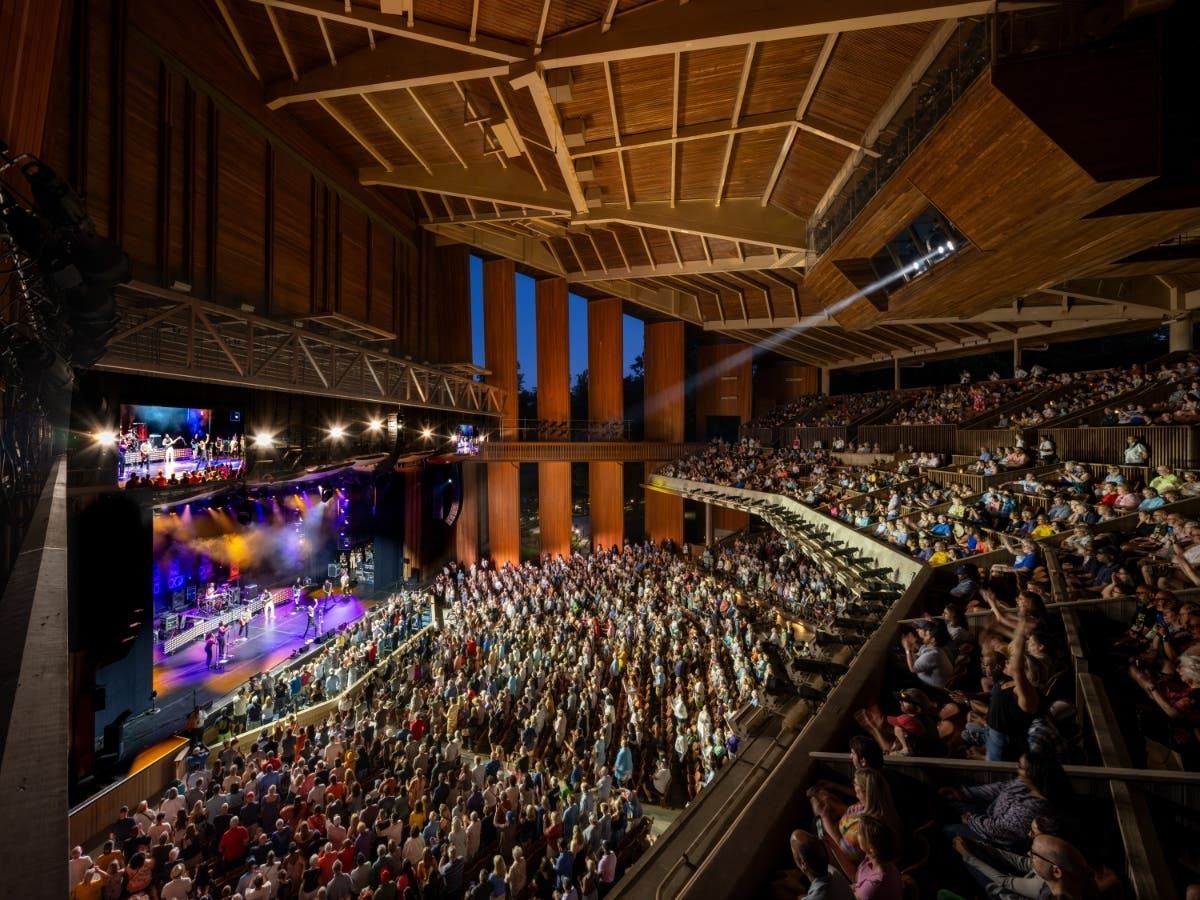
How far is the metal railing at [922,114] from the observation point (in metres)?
5.20

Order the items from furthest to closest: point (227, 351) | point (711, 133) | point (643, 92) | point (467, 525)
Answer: point (467, 525)
point (711, 133)
point (643, 92)
point (227, 351)

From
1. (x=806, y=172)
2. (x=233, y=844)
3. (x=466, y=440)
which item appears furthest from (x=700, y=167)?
(x=233, y=844)

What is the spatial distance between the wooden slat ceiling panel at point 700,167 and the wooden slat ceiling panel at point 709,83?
2.55ft

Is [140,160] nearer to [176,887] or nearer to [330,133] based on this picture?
[330,133]

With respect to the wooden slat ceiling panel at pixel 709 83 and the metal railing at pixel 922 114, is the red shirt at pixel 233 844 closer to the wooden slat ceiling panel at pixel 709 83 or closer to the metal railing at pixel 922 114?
the metal railing at pixel 922 114

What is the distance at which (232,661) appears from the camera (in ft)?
34.7

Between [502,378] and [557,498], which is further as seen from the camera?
[557,498]

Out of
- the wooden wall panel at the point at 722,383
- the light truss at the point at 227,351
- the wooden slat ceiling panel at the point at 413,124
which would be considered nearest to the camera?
the light truss at the point at 227,351

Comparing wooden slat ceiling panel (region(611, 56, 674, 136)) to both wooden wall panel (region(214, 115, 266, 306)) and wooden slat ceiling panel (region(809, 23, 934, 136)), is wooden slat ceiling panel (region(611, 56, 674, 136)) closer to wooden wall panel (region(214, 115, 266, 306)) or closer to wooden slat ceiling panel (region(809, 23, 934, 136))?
wooden slat ceiling panel (region(809, 23, 934, 136))

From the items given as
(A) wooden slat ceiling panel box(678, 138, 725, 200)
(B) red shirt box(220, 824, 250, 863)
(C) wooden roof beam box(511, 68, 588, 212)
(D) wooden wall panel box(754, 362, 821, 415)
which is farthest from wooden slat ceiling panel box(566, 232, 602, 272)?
(B) red shirt box(220, 824, 250, 863)

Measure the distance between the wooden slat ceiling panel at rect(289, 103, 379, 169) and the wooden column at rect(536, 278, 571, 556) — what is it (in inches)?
301

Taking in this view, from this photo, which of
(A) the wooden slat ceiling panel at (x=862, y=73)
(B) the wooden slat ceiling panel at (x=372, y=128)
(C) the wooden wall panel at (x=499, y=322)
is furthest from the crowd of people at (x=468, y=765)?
(B) the wooden slat ceiling panel at (x=372, y=128)

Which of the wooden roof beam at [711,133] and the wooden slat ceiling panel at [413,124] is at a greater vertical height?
the wooden slat ceiling panel at [413,124]

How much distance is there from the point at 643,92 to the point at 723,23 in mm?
2251
